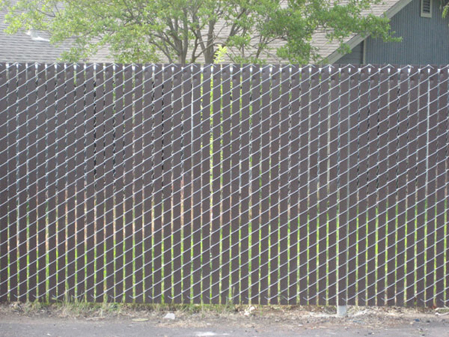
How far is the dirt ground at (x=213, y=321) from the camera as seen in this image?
4766 mm

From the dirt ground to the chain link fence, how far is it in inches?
4.9

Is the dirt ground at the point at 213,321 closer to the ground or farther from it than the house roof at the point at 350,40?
closer to the ground

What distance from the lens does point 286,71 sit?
5008mm

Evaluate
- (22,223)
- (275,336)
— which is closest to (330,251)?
(275,336)

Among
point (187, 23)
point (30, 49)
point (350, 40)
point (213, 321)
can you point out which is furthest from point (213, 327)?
point (30, 49)

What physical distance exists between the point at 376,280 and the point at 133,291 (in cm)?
192

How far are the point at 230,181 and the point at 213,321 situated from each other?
3.57 ft

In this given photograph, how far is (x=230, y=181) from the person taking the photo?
16.5ft

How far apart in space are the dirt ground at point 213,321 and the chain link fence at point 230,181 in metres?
0.12

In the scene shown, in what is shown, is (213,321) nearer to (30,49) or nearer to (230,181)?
(230,181)

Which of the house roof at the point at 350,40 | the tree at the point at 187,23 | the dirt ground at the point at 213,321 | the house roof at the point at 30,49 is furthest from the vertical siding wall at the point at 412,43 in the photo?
the dirt ground at the point at 213,321

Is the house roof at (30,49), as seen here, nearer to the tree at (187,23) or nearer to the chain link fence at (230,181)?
the tree at (187,23)

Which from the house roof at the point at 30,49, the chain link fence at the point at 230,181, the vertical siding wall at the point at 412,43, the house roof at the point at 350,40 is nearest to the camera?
the chain link fence at the point at 230,181

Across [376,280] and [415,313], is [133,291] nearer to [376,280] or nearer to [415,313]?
[376,280]
